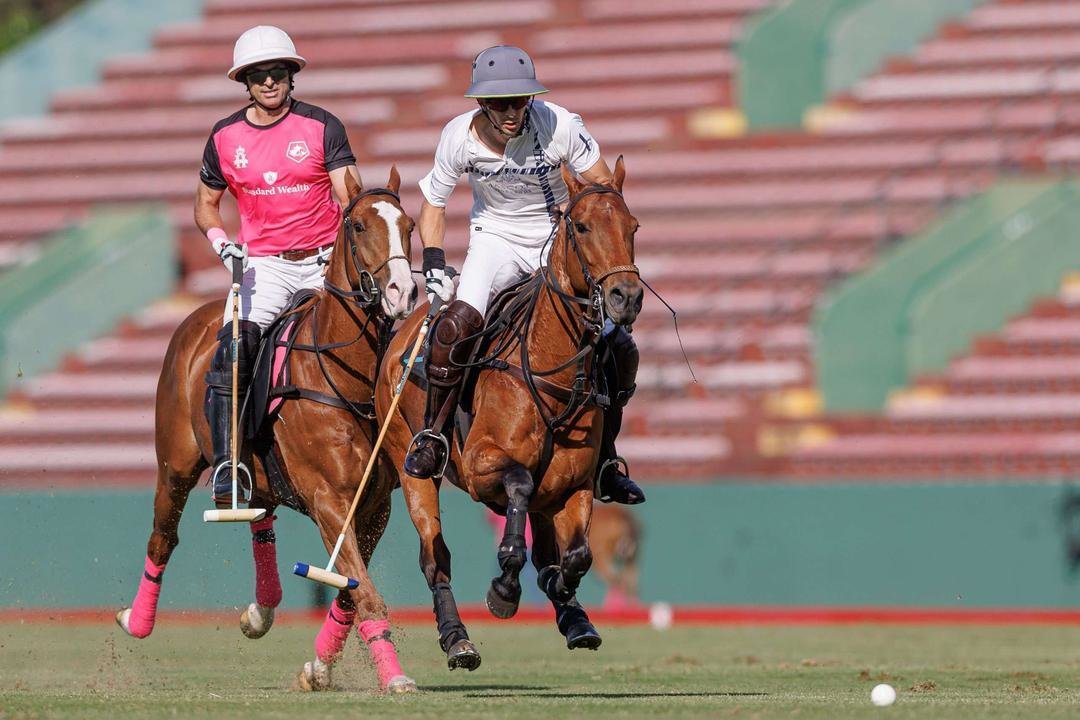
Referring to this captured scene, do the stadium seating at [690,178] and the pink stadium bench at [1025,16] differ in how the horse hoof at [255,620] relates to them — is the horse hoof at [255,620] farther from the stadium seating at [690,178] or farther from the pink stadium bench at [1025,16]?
the pink stadium bench at [1025,16]

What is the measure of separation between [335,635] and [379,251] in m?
2.03

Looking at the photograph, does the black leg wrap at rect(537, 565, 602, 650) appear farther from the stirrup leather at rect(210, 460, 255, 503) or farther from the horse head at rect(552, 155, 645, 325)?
the stirrup leather at rect(210, 460, 255, 503)

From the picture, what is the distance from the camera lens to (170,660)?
12320 millimetres

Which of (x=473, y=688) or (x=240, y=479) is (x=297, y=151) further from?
(x=473, y=688)

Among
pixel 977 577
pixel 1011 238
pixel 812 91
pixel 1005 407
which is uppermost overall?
pixel 812 91

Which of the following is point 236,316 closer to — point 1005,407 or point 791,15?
point 1005,407

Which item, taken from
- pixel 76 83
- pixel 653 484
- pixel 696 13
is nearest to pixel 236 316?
pixel 653 484

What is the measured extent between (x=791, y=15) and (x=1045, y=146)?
141 inches

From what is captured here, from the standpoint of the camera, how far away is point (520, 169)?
9.23m

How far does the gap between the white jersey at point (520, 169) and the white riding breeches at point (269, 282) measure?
1.07 meters

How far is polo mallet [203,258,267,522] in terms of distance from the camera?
9673mm

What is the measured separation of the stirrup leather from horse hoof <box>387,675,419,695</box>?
60.0 inches

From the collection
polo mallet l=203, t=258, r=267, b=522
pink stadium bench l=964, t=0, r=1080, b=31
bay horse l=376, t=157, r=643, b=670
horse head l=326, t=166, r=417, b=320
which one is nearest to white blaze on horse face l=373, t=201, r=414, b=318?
horse head l=326, t=166, r=417, b=320

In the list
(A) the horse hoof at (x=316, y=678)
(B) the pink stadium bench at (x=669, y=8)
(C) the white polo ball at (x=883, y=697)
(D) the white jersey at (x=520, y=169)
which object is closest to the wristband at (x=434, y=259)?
(D) the white jersey at (x=520, y=169)
